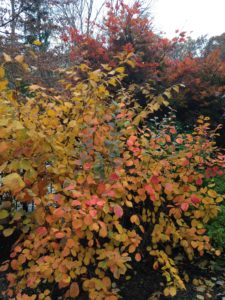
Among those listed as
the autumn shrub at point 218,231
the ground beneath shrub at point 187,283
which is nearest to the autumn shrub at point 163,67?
the autumn shrub at point 218,231

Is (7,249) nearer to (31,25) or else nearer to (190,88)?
(190,88)

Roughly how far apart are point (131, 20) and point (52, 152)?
4.31 meters

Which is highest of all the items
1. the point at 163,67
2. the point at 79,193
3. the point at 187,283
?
the point at 163,67

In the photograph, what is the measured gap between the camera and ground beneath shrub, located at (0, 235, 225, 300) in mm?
2318

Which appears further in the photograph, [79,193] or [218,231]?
[218,231]

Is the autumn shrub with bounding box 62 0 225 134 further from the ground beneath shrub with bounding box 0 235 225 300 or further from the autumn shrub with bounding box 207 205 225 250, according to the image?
the ground beneath shrub with bounding box 0 235 225 300

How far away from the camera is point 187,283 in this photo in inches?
97.0

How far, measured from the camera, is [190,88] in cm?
509

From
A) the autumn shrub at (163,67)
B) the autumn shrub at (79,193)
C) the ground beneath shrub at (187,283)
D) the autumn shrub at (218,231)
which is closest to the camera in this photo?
the autumn shrub at (79,193)

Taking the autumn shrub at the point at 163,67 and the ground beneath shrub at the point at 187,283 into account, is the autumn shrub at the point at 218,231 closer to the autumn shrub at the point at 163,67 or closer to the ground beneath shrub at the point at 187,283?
the ground beneath shrub at the point at 187,283

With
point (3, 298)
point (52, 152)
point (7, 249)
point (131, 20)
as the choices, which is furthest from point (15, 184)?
point (131, 20)

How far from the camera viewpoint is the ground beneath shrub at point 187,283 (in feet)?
7.61

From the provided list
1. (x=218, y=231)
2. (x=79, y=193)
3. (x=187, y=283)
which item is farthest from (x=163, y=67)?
(x=79, y=193)

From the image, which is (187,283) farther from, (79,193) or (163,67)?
(163,67)
